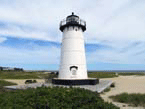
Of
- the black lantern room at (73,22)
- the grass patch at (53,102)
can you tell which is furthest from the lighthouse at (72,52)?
the grass patch at (53,102)

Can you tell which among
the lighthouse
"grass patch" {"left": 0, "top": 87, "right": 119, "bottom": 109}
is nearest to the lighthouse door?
the lighthouse

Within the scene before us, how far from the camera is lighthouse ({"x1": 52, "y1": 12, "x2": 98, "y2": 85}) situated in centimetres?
1591

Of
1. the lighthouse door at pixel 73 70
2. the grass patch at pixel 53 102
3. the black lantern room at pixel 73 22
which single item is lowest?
the grass patch at pixel 53 102

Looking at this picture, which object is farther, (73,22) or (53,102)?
(73,22)

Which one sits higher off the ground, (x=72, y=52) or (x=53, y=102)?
(x=72, y=52)

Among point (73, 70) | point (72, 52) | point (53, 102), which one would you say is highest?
point (72, 52)

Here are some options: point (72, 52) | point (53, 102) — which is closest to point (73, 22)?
point (72, 52)

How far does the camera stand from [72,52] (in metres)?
16.2

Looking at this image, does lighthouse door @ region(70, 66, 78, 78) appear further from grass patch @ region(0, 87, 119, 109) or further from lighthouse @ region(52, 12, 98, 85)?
grass patch @ region(0, 87, 119, 109)

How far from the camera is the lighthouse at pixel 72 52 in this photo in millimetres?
15914

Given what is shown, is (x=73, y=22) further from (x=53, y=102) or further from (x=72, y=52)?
(x=53, y=102)

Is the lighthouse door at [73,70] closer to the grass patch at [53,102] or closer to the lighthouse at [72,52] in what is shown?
the lighthouse at [72,52]

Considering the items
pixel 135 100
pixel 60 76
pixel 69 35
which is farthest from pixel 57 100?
pixel 69 35

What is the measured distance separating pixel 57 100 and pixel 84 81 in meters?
9.06
